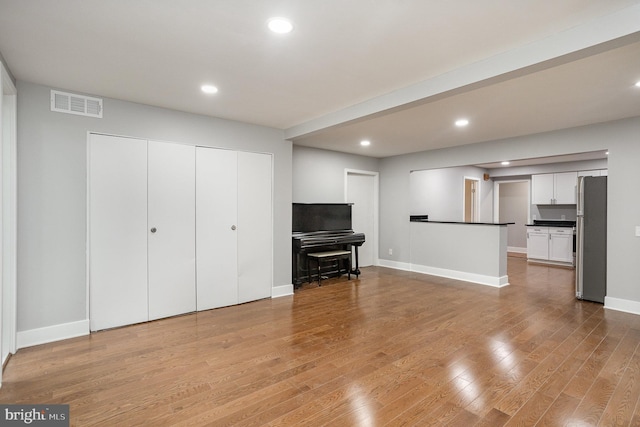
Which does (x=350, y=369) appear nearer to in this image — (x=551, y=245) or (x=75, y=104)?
(x=75, y=104)

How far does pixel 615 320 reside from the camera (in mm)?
3598

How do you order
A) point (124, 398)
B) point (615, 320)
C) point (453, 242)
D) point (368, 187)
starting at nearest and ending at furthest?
point (124, 398), point (615, 320), point (453, 242), point (368, 187)

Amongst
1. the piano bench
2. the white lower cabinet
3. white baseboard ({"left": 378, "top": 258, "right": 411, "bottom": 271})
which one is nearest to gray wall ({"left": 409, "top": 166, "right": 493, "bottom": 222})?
white baseboard ({"left": 378, "top": 258, "right": 411, "bottom": 271})

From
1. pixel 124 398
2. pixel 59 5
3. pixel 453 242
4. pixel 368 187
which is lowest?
pixel 124 398

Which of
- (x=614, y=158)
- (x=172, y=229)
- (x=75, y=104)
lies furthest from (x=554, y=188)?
(x=75, y=104)

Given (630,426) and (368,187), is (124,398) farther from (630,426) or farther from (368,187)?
(368,187)

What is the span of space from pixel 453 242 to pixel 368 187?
6.76 feet

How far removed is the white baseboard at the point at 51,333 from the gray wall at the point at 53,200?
41 millimetres

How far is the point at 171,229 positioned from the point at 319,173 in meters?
2.98

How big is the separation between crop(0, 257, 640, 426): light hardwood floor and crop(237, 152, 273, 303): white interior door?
394 mm

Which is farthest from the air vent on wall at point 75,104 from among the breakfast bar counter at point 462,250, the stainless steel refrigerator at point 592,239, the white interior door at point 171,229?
the stainless steel refrigerator at point 592,239

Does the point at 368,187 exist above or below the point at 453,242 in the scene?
above

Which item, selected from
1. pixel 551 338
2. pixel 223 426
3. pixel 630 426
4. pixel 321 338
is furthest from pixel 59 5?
pixel 551 338

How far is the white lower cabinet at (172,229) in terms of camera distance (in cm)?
330
